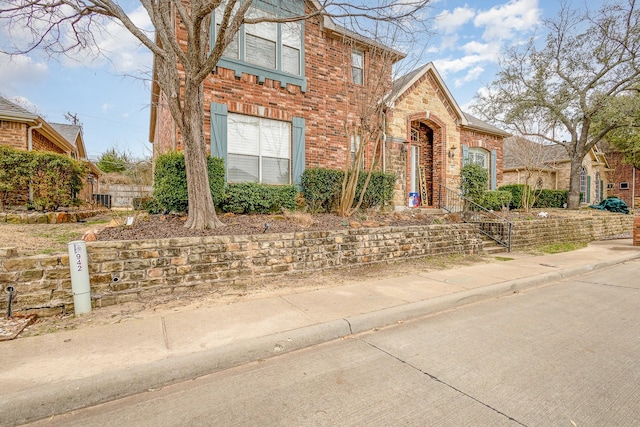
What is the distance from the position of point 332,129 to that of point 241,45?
144 inches

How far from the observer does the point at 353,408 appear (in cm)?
238

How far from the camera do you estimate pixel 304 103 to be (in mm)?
9914

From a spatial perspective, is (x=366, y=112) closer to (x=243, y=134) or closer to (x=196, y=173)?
(x=243, y=134)

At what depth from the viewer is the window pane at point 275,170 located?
9289mm

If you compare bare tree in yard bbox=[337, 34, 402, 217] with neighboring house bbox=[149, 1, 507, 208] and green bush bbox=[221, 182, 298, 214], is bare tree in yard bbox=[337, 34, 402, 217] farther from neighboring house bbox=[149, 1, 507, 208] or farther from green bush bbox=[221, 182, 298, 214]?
green bush bbox=[221, 182, 298, 214]

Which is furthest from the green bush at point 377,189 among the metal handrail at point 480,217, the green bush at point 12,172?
the green bush at point 12,172

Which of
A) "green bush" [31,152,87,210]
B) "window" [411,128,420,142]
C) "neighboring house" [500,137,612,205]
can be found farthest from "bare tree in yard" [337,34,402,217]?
"neighboring house" [500,137,612,205]

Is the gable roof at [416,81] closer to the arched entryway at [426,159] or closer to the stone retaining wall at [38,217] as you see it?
the arched entryway at [426,159]

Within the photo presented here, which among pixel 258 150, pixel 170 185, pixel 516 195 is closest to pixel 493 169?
pixel 516 195

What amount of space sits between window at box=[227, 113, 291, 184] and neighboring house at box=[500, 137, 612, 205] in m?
14.0

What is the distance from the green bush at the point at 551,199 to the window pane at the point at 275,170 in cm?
1676

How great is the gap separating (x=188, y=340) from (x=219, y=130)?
20.7 ft

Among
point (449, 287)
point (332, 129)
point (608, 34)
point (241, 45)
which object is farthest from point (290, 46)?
point (608, 34)

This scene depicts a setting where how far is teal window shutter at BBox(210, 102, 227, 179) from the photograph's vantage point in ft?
27.1
